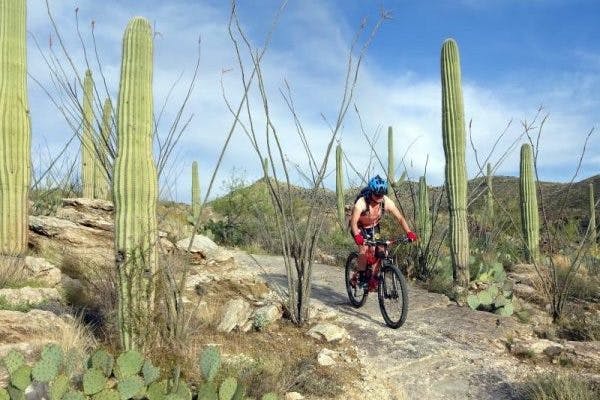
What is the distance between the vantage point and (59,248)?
8.63 meters

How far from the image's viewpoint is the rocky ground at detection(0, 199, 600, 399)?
17.3ft

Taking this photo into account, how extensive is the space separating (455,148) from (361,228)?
2576mm

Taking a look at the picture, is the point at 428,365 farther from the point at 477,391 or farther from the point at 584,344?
the point at 584,344

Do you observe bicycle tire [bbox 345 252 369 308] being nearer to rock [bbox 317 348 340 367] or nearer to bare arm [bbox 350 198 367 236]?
bare arm [bbox 350 198 367 236]

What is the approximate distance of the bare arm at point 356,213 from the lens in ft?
23.2

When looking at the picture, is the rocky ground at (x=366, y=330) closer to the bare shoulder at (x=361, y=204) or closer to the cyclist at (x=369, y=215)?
the cyclist at (x=369, y=215)

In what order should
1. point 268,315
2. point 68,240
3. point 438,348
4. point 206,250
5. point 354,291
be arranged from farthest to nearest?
point 206,250
point 68,240
point 354,291
point 268,315
point 438,348

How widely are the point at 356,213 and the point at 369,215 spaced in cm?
25

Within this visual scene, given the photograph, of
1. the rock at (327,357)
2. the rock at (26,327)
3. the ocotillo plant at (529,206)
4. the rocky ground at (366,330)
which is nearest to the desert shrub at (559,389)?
the rocky ground at (366,330)

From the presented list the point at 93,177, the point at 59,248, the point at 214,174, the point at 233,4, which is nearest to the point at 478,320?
the point at 214,174

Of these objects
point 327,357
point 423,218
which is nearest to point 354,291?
point 327,357

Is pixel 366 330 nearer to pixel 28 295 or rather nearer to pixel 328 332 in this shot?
pixel 328 332

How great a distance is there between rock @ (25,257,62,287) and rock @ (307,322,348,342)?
336cm

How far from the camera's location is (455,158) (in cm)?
907
